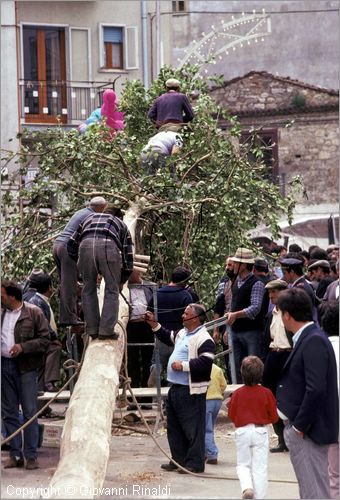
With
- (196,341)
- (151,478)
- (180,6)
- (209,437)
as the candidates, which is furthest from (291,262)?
(180,6)

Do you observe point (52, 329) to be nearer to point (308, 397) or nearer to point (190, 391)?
point (190, 391)

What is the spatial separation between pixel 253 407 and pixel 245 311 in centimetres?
379

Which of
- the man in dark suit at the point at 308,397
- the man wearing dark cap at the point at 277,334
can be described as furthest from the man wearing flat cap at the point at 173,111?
the man in dark suit at the point at 308,397

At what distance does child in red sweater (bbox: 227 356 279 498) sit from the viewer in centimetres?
1220

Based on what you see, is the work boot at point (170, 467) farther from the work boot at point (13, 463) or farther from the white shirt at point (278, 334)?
the white shirt at point (278, 334)

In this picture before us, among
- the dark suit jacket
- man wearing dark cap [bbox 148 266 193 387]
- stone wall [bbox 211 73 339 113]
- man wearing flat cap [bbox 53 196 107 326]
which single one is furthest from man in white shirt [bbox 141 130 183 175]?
stone wall [bbox 211 73 339 113]

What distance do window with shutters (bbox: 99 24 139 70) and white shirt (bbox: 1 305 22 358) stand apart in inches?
854

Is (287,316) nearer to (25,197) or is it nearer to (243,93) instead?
(25,197)

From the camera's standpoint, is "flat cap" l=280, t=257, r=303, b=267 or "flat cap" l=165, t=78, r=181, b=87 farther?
"flat cap" l=165, t=78, r=181, b=87

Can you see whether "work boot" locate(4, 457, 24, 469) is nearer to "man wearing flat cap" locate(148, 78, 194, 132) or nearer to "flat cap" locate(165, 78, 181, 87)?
"man wearing flat cap" locate(148, 78, 194, 132)

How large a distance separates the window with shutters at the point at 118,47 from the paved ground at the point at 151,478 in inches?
831

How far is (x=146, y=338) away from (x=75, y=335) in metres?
1.07

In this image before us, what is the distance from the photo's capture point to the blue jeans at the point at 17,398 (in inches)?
556

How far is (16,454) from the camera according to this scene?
564 inches
